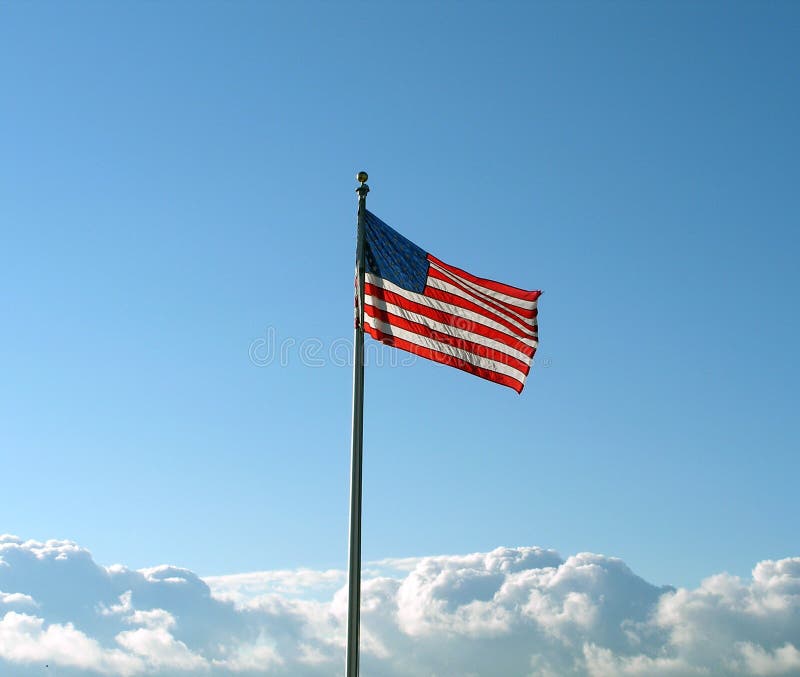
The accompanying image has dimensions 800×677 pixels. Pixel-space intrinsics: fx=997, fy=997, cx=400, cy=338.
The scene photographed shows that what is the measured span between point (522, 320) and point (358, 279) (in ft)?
14.6

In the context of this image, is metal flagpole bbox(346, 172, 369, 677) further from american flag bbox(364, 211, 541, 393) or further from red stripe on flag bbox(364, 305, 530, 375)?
red stripe on flag bbox(364, 305, 530, 375)

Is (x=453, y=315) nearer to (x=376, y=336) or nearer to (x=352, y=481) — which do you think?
(x=376, y=336)

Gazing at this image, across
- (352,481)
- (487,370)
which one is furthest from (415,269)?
(352,481)

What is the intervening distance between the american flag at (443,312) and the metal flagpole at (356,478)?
41 cm

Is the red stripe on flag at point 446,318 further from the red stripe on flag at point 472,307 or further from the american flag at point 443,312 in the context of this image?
the red stripe on flag at point 472,307

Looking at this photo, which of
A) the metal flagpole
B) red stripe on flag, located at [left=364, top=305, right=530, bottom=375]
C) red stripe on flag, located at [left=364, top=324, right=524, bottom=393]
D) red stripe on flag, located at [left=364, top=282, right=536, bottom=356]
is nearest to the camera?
the metal flagpole

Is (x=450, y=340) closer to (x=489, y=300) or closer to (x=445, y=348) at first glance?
(x=445, y=348)

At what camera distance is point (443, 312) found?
23.6 metres

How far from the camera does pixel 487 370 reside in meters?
23.8

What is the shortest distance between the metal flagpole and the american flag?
0.41 m

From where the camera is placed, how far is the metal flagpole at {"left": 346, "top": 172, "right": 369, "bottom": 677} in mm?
19516

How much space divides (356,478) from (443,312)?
16.3ft

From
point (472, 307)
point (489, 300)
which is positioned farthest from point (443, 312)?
point (489, 300)

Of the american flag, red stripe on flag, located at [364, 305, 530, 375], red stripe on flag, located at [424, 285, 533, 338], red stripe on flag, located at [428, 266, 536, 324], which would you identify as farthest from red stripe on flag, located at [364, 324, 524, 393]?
red stripe on flag, located at [428, 266, 536, 324]
